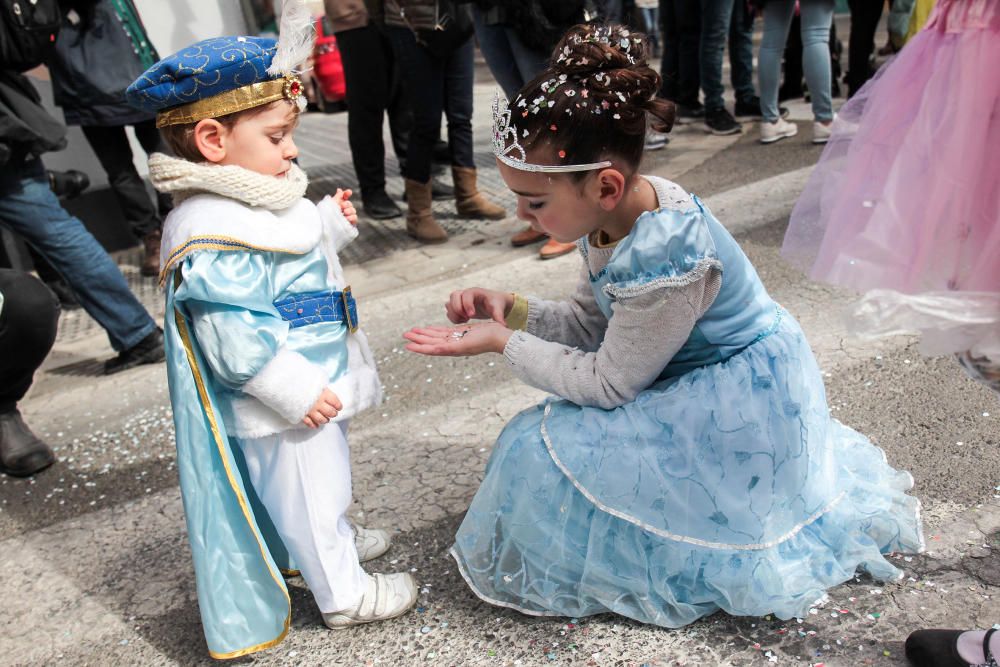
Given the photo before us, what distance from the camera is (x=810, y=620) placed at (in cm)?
186

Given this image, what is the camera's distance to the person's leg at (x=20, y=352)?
2.84 meters

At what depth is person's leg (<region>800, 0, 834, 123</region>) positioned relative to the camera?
5164mm

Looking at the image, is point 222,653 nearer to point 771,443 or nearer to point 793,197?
point 771,443

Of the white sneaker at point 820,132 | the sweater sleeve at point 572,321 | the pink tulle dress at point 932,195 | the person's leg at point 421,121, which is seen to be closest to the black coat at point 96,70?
the person's leg at point 421,121

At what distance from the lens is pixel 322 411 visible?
5.95 feet

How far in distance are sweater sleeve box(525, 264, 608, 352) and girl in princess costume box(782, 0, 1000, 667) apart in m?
0.60

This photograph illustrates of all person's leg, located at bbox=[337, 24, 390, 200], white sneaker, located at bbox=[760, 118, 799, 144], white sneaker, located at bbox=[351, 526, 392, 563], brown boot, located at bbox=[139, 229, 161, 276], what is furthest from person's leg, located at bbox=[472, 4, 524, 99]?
white sneaker, located at bbox=[351, 526, 392, 563]

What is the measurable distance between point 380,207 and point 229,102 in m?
3.46

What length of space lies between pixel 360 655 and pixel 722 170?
4183mm

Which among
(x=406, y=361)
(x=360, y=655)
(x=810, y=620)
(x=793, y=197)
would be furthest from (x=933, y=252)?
(x=793, y=197)

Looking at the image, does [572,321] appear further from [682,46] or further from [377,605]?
[682,46]

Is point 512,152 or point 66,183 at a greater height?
point 512,152

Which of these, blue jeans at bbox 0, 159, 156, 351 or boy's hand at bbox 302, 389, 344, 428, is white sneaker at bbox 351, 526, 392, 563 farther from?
blue jeans at bbox 0, 159, 156, 351

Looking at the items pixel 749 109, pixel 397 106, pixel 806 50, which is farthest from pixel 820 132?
pixel 397 106
